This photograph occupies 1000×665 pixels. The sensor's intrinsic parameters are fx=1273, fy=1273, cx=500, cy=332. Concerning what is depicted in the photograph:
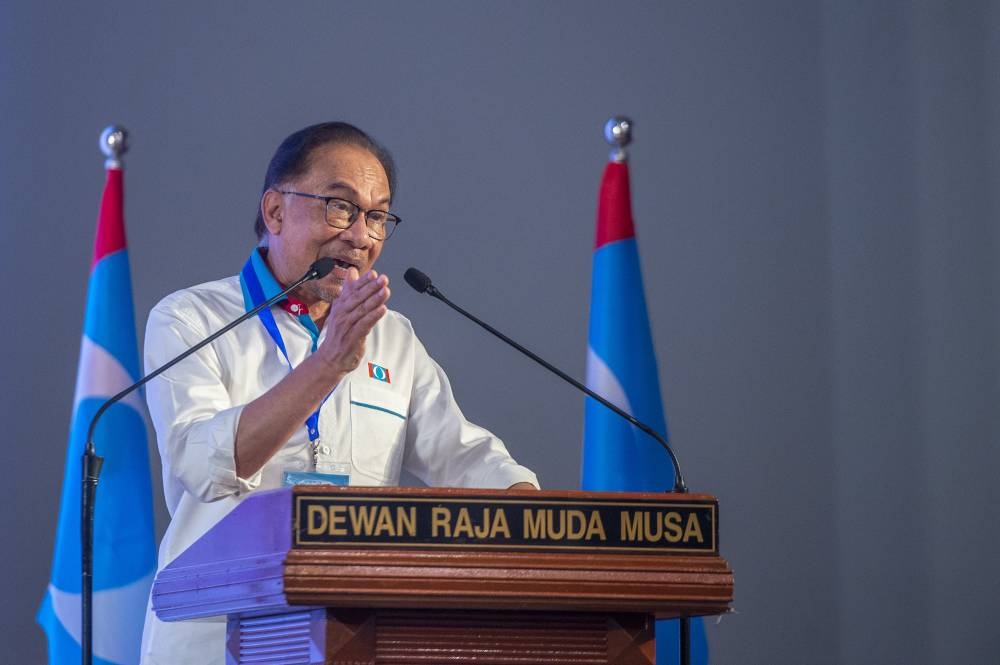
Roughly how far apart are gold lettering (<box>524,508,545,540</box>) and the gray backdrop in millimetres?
2199

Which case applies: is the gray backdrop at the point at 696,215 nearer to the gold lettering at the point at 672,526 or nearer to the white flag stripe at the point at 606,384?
the white flag stripe at the point at 606,384

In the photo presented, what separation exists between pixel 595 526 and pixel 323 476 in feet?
2.57

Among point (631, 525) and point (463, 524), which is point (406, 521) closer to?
point (463, 524)

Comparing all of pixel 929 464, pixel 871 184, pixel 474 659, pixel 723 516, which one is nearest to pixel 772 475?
pixel 723 516

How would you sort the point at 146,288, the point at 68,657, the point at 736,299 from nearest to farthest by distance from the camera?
the point at 68,657 → the point at 146,288 → the point at 736,299

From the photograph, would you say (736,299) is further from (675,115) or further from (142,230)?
(142,230)

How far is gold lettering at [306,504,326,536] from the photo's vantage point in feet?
4.56

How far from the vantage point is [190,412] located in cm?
209

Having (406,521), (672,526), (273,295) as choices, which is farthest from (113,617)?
(672,526)

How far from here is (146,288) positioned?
3.51m

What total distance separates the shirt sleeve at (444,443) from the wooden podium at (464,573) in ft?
2.64

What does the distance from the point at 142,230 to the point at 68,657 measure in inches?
47.4

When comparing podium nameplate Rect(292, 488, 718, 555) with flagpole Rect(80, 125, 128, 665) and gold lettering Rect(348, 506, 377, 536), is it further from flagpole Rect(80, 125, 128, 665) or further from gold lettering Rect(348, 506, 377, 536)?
flagpole Rect(80, 125, 128, 665)

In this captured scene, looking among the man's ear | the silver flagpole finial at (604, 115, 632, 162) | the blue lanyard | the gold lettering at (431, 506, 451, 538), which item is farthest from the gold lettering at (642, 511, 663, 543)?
the silver flagpole finial at (604, 115, 632, 162)
